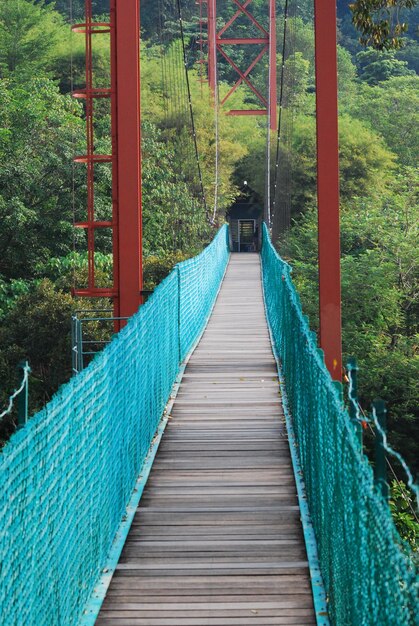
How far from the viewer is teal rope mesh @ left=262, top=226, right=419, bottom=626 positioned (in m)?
2.76

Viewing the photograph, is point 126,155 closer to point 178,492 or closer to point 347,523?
point 178,492

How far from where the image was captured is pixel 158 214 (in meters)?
28.4

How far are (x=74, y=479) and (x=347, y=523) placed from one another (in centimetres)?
109

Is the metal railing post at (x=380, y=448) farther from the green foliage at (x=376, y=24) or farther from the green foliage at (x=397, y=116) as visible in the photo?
the green foliage at (x=397, y=116)

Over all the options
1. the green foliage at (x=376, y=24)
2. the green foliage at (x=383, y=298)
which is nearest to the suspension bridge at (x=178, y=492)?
the green foliage at (x=376, y=24)

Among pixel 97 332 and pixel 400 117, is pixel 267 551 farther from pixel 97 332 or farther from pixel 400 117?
pixel 400 117

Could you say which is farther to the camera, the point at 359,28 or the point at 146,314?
the point at 359,28

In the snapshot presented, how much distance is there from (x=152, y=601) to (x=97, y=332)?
1435 centimetres

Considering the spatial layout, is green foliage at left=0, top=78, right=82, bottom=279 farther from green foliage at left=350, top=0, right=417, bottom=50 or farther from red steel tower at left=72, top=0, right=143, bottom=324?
green foliage at left=350, top=0, right=417, bottom=50

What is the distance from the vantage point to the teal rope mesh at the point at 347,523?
2.76 m

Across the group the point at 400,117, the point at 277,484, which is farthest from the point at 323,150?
the point at 400,117

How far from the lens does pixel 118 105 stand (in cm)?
939

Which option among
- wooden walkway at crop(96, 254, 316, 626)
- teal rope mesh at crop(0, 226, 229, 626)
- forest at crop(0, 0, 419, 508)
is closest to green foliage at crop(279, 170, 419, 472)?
forest at crop(0, 0, 419, 508)

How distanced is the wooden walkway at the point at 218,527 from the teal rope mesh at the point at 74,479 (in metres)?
0.18
